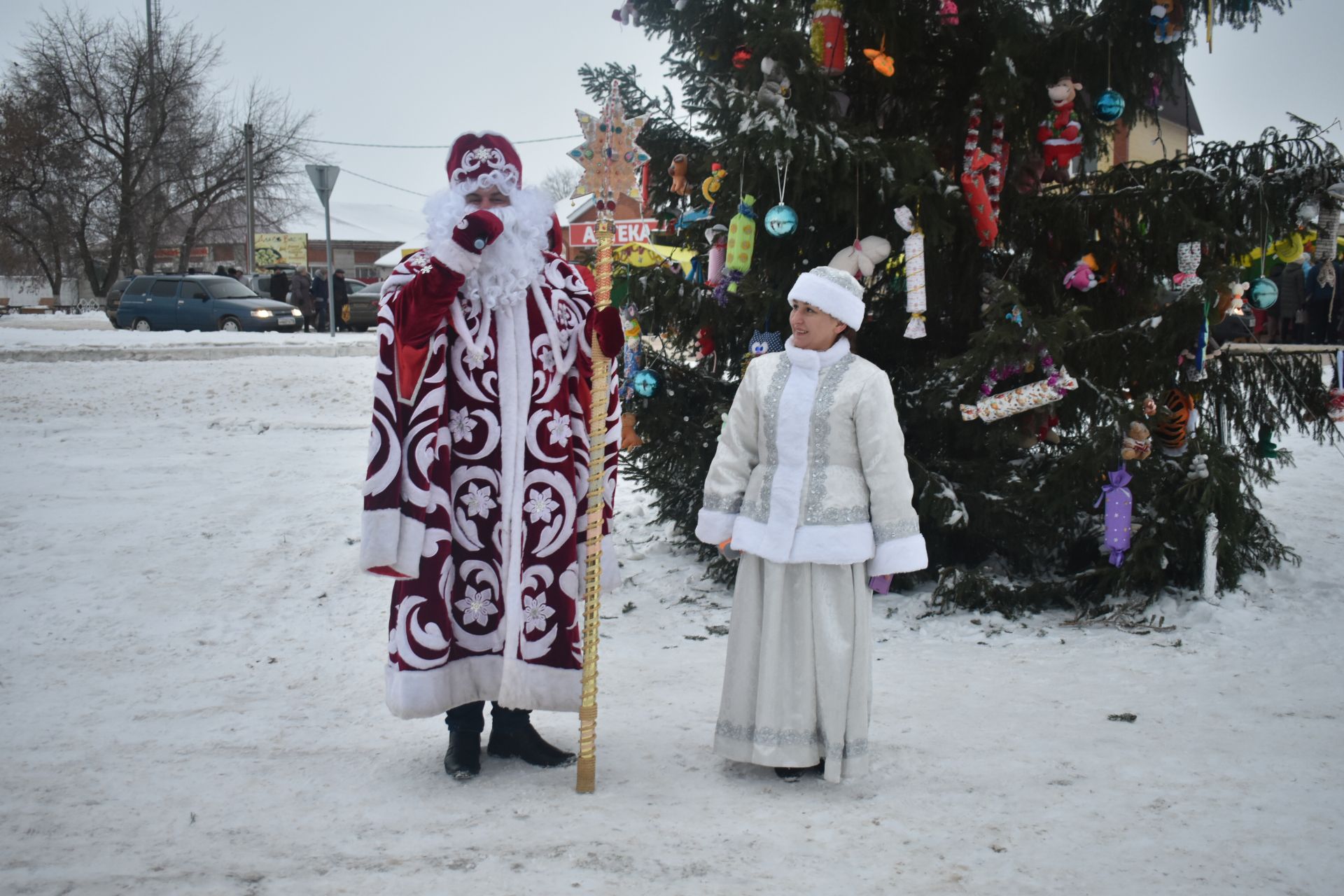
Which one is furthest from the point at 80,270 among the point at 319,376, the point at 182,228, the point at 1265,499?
the point at 1265,499

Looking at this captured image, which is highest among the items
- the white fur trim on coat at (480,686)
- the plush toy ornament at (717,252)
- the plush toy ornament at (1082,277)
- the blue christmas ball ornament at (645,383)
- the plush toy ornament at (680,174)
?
the plush toy ornament at (680,174)

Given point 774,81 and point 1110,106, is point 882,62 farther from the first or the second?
point 1110,106

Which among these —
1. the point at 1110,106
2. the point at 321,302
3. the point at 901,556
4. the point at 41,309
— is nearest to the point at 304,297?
the point at 321,302

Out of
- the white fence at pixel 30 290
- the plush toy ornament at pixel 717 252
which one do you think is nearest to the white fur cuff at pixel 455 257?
the plush toy ornament at pixel 717 252

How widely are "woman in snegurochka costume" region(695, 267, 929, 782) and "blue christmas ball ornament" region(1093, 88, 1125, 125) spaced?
253cm

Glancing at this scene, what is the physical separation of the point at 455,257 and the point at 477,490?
76 centimetres

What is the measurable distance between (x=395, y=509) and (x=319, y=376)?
10.1 meters

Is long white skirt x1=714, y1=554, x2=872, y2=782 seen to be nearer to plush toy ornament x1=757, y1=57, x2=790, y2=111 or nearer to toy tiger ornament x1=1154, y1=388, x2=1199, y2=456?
plush toy ornament x1=757, y1=57, x2=790, y2=111

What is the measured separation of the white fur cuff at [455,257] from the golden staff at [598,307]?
0.45 m

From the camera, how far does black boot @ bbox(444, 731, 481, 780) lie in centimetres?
380

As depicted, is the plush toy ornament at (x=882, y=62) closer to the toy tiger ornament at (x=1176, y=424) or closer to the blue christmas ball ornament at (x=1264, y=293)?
the blue christmas ball ornament at (x=1264, y=293)

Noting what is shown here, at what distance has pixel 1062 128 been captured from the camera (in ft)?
18.4

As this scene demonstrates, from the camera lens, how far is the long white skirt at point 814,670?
369cm

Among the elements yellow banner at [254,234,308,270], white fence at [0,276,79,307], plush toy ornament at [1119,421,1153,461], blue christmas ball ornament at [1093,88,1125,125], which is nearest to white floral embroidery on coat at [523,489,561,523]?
plush toy ornament at [1119,421,1153,461]
